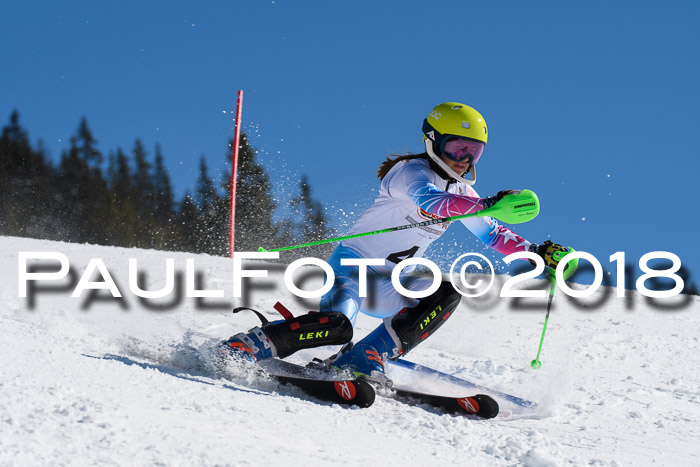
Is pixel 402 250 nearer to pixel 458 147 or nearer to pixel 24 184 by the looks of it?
pixel 458 147

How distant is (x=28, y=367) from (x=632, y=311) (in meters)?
6.80

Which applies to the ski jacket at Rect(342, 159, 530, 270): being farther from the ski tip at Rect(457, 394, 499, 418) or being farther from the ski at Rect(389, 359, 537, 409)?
the ski tip at Rect(457, 394, 499, 418)

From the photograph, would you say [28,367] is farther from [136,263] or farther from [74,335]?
[136,263]

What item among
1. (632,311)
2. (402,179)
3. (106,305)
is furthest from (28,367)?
(632,311)

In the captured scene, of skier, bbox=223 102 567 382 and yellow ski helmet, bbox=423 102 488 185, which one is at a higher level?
yellow ski helmet, bbox=423 102 488 185

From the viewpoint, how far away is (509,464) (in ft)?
7.36

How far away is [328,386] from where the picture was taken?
3016 millimetres

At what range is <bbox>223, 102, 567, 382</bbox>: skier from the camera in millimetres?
3357

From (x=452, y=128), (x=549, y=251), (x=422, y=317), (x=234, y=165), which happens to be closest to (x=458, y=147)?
(x=452, y=128)

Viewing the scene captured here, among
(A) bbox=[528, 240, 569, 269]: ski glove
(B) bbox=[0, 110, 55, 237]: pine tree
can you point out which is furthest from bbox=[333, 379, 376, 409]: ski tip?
(B) bbox=[0, 110, 55, 237]: pine tree

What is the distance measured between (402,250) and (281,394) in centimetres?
116

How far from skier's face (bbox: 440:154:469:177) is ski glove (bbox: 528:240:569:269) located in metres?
0.61

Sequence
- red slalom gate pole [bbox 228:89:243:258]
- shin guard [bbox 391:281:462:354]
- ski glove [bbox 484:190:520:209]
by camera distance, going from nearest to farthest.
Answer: ski glove [bbox 484:190:520:209] < shin guard [bbox 391:281:462:354] < red slalom gate pole [bbox 228:89:243:258]

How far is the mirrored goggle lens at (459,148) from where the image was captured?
11.9 feet
